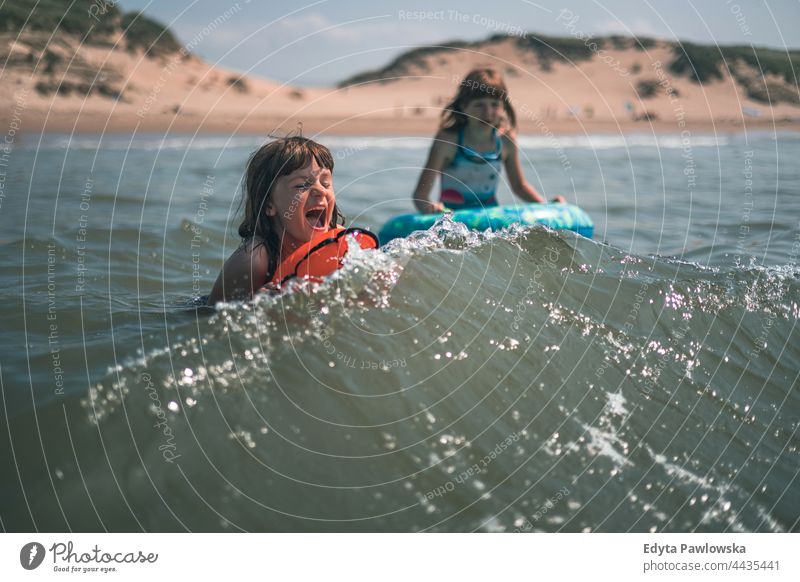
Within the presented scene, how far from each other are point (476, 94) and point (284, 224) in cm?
345

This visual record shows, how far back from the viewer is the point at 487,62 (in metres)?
24.2

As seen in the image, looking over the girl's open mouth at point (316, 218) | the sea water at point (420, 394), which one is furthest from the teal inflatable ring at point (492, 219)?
the girl's open mouth at point (316, 218)

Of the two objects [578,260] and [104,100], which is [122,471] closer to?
[578,260]

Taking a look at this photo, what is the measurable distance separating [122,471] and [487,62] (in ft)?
76.4

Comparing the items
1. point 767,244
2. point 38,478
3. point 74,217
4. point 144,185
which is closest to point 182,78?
A: point 144,185

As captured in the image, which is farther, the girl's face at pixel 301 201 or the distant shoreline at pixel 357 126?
the distant shoreline at pixel 357 126

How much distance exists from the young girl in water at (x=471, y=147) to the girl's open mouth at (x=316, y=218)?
280 centimetres

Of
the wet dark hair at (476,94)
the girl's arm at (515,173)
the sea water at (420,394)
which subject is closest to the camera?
the sea water at (420,394)

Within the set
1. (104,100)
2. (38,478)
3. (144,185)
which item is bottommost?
(38,478)

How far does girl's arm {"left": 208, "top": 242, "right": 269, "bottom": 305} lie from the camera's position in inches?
163

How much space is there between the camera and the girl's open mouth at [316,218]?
4.26 m

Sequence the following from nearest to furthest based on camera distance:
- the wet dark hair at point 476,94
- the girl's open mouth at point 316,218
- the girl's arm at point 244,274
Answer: the girl's arm at point 244,274 < the girl's open mouth at point 316,218 < the wet dark hair at point 476,94
